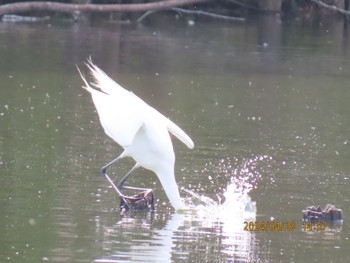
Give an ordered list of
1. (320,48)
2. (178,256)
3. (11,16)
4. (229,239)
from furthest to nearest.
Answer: (11,16) → (320,48) → (229,239) → (178,256)

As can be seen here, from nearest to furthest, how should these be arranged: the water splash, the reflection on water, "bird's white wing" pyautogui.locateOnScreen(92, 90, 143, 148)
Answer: the reflection on water < the water splash < "bird's white wing" pyautogui.locateOnScreen(92, 90, 143, 148)

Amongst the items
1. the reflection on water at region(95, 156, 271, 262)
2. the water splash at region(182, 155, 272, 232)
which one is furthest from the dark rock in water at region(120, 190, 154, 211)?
the water splash at region(182, 155, 272, 232)

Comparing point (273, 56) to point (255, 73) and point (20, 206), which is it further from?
point (20, 206)

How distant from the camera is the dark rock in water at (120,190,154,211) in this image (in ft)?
31.0

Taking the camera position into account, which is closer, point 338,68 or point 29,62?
point 29,62

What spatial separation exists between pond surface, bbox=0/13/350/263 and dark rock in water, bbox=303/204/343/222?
12 cm

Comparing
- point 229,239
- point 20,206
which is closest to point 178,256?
point 229,239

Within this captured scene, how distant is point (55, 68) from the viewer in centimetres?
1950

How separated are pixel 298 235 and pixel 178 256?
48.4 inches

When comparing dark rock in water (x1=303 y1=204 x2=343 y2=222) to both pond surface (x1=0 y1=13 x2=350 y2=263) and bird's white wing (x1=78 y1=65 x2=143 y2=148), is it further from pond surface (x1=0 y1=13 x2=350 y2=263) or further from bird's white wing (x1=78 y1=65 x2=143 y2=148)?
bird's white wing (x1=78 y1=65 x2=143 y2=148)

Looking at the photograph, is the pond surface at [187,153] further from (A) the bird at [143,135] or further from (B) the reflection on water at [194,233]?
(A) the bird at [143,135]
